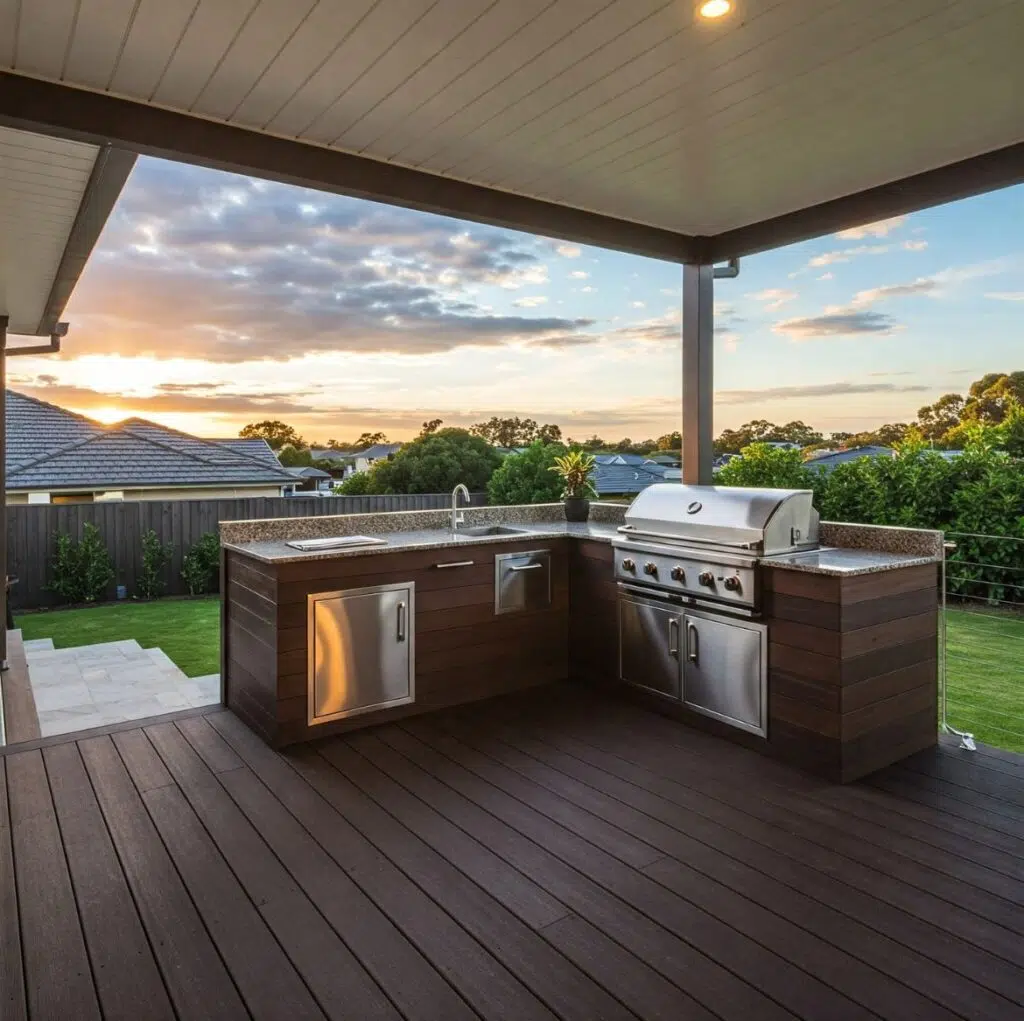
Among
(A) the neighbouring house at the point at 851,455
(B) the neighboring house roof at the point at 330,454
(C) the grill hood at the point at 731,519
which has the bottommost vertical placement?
(C) the grill hood at the point at 731,519

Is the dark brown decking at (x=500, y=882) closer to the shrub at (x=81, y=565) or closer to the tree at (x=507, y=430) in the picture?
the tree at (x=507, y=430)

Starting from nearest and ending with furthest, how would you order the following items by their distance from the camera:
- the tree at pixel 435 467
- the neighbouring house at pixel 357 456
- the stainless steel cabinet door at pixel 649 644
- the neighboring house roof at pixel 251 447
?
1. the stainless steel cabinet door at pixel 649 644
2. the tree at pixel 435 467
3. the neighbouring house at pixel 357 456
4. the neighboring house roof at pixel 251 447

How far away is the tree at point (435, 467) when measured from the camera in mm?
6520

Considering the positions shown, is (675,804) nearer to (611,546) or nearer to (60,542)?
(611,546)

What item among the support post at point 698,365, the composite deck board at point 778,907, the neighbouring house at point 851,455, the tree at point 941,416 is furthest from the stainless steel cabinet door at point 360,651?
the tree at point 941,416

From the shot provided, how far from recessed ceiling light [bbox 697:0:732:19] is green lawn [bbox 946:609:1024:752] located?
316cm

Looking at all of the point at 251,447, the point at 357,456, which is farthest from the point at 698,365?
the point at 251,447

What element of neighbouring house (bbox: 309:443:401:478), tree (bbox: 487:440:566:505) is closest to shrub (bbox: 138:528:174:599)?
neighbouring house (bbox: 309:443:401:478)

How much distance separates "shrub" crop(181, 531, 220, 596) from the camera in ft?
22.8

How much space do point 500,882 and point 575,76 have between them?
7.88ft

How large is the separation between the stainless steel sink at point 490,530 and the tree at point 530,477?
176cm

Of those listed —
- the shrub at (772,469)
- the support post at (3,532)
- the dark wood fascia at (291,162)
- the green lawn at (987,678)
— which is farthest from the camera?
the shrub at (772,469)

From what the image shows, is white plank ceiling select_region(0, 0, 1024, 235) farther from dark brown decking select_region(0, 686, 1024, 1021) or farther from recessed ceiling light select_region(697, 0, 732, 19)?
dark brown decking select_region(0, 686, 1024, 1021)

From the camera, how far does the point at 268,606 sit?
3.09 m
